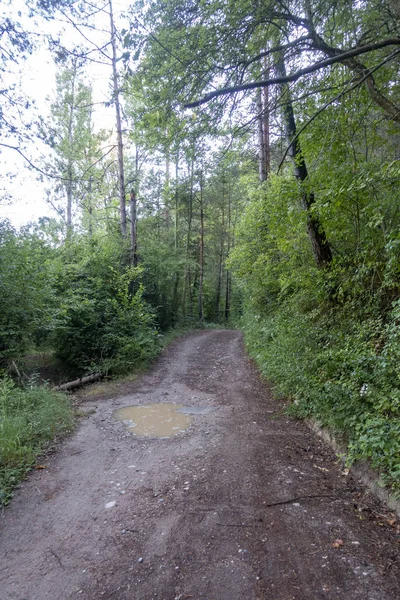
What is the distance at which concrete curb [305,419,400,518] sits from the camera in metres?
3.12

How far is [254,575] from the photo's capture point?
7.79 ft

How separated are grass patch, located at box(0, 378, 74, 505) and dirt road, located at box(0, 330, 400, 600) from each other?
21 centimetres

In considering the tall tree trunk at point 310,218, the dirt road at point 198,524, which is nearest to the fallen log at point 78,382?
the dirt road at point 198,524

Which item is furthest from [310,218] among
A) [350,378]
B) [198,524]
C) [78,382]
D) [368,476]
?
[78,382]

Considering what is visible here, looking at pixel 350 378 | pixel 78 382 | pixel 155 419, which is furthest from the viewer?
pixel 78 382

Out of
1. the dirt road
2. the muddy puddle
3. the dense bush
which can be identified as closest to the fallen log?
the dense bush

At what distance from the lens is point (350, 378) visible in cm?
454

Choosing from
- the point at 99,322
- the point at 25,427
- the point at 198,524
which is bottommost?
the point at 198,524

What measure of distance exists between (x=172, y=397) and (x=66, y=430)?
2.48 m

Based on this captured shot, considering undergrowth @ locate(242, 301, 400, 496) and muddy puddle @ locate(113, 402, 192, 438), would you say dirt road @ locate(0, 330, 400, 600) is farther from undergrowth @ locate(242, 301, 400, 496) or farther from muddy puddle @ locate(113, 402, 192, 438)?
undergrowth @ locate(242, 301, 400, 496)

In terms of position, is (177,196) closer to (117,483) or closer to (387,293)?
(387,293)

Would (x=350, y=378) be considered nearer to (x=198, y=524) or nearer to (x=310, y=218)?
(x=198, y=524)

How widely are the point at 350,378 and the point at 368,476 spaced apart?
131cm

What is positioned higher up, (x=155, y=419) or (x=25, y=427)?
(x=25, y=427)
